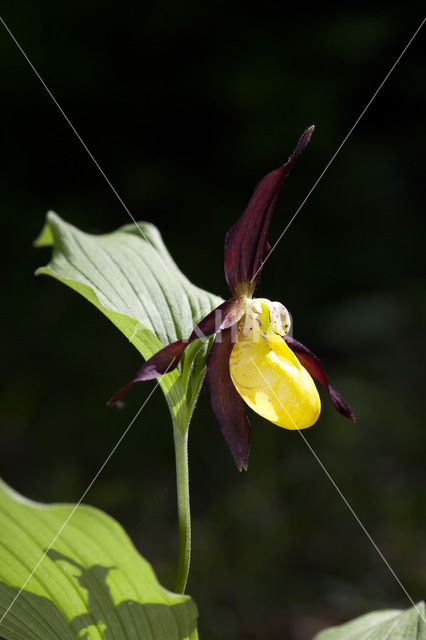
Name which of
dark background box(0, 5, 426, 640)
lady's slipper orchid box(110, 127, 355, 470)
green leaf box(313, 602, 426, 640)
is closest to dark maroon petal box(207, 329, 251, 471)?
lady's slipper orchid box(110, 127, 355, 470)

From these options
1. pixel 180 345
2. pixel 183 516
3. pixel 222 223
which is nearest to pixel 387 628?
A: pixel 183 516

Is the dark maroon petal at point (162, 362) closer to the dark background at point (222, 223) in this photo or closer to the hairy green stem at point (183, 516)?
the hairy green stem at point (183, 516)

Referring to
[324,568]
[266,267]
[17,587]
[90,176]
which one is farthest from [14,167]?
[17,587]

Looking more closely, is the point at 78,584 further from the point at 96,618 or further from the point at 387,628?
the point at 387,628

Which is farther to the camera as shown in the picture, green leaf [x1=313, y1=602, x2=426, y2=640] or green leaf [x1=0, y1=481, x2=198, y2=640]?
green leaf [x1=313, y1=602, x2=426, y2=640]

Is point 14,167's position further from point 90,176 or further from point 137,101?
point 137,101

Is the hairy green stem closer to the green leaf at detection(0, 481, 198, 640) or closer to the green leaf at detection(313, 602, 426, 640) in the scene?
the green leaf at detection(0, 481, 198, 640)

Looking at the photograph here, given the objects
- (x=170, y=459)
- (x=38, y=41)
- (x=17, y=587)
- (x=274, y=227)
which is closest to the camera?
(x=17, y=587)
